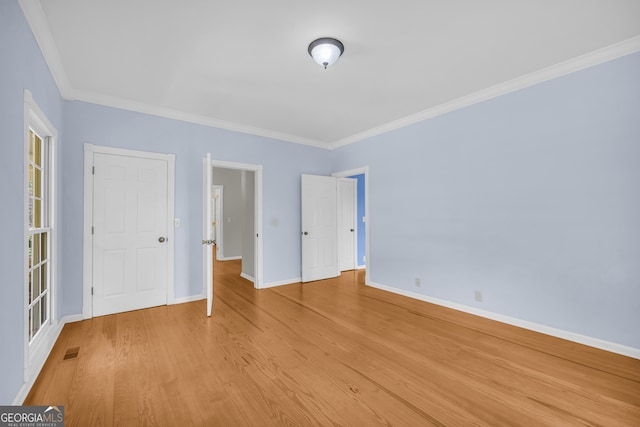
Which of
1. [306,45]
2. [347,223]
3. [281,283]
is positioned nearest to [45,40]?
[306,45]

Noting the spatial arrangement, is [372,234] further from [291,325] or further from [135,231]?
[135,231]

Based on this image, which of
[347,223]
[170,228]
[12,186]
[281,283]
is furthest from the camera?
[347,223]

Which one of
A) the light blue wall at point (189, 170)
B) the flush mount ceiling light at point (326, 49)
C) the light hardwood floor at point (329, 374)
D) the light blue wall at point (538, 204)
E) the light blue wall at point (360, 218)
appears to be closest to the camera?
the light hardwood floor at point (329, 374)

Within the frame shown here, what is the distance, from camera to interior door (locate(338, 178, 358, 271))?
6293 mm

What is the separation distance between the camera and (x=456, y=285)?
372cm

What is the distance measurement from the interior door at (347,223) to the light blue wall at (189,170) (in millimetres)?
849

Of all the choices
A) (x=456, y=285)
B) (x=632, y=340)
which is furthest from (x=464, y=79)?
(x=632, y=340)

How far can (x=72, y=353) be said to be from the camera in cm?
260

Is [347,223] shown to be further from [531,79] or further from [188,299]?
[531,79]

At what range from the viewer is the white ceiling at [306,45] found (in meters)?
2.10

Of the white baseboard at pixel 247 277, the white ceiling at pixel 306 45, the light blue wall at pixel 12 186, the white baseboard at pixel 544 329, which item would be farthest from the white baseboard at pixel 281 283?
the light blue wall at pixel 12 186

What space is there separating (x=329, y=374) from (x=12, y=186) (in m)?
2.46

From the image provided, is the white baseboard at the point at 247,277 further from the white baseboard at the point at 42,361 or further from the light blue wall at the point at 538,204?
the light blue wall at the point at 538,204

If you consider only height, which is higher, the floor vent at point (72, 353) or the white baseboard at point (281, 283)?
the white baseboard at point (281, 283)
